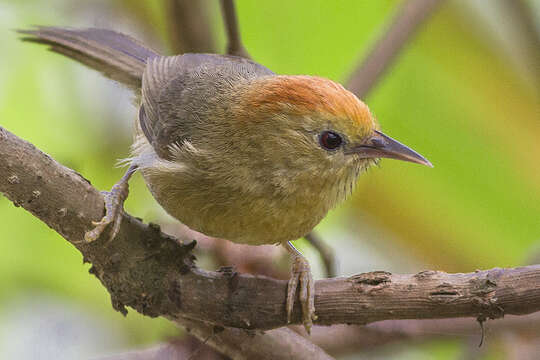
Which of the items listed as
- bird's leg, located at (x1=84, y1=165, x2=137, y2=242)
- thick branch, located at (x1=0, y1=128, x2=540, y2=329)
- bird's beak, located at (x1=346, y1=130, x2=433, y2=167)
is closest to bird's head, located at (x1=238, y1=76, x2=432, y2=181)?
bird's beak, located at (x1=346, y1=130, x2=433, y2=167)

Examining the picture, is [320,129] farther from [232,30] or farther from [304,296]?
[232,30]

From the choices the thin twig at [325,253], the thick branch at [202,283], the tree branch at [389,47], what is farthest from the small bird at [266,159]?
the tree branch at [389,47]

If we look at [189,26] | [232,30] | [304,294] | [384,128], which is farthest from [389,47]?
[304,294]

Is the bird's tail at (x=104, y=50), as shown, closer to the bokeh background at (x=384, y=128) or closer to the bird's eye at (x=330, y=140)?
the bokeh background at (x=384, y=128)

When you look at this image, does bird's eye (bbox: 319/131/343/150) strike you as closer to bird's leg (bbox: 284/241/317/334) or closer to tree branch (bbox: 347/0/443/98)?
bird's leg (bbox: 284/241/317/334)

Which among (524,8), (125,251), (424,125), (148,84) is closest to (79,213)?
(125,251)
